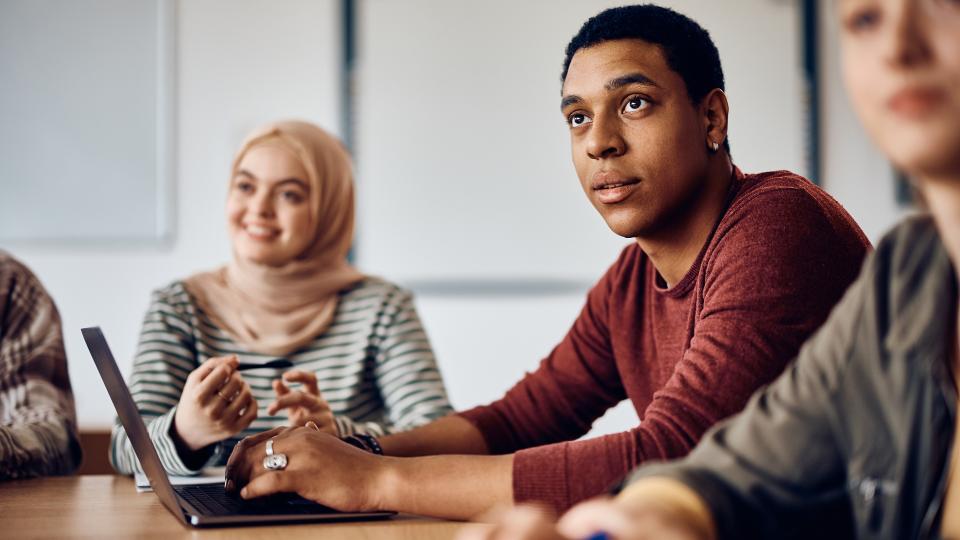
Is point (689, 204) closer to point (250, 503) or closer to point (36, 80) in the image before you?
point (250, 503)

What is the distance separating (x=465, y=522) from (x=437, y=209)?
1.99 meters

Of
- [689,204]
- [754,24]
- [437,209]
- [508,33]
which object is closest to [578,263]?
[437,209]

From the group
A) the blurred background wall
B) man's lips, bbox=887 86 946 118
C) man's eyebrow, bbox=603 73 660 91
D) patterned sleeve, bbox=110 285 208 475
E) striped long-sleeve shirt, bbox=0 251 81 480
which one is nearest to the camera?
man's lips, bbox=887 86 946 118

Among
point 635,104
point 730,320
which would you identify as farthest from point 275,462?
point 635,104

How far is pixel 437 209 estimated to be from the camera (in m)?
2.91

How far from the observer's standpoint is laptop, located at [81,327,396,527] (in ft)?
3.12

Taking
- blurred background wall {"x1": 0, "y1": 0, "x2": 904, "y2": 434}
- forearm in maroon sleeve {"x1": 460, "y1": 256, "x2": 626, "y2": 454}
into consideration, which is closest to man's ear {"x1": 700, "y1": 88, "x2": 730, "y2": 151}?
forearm in maroon sleeve {"x1": 460, "y1": 256, "x2": 626, "y2": 454}

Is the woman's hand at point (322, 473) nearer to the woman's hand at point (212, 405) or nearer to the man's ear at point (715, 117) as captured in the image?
the woman's hand at point (212, 405)

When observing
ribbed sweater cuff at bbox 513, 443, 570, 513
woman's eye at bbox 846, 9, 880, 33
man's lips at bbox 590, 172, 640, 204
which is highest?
woman's eye at bbox 846, 9, 880, 33

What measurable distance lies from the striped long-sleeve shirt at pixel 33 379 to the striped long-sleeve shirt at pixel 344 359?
159mm

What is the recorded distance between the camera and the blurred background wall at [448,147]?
2881mm

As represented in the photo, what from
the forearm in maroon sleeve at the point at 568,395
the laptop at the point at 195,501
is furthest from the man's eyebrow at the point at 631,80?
the laptop at the point at 195,501

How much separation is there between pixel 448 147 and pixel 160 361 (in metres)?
1.34

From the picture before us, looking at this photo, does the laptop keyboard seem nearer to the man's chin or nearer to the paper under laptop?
the paper under laptop
